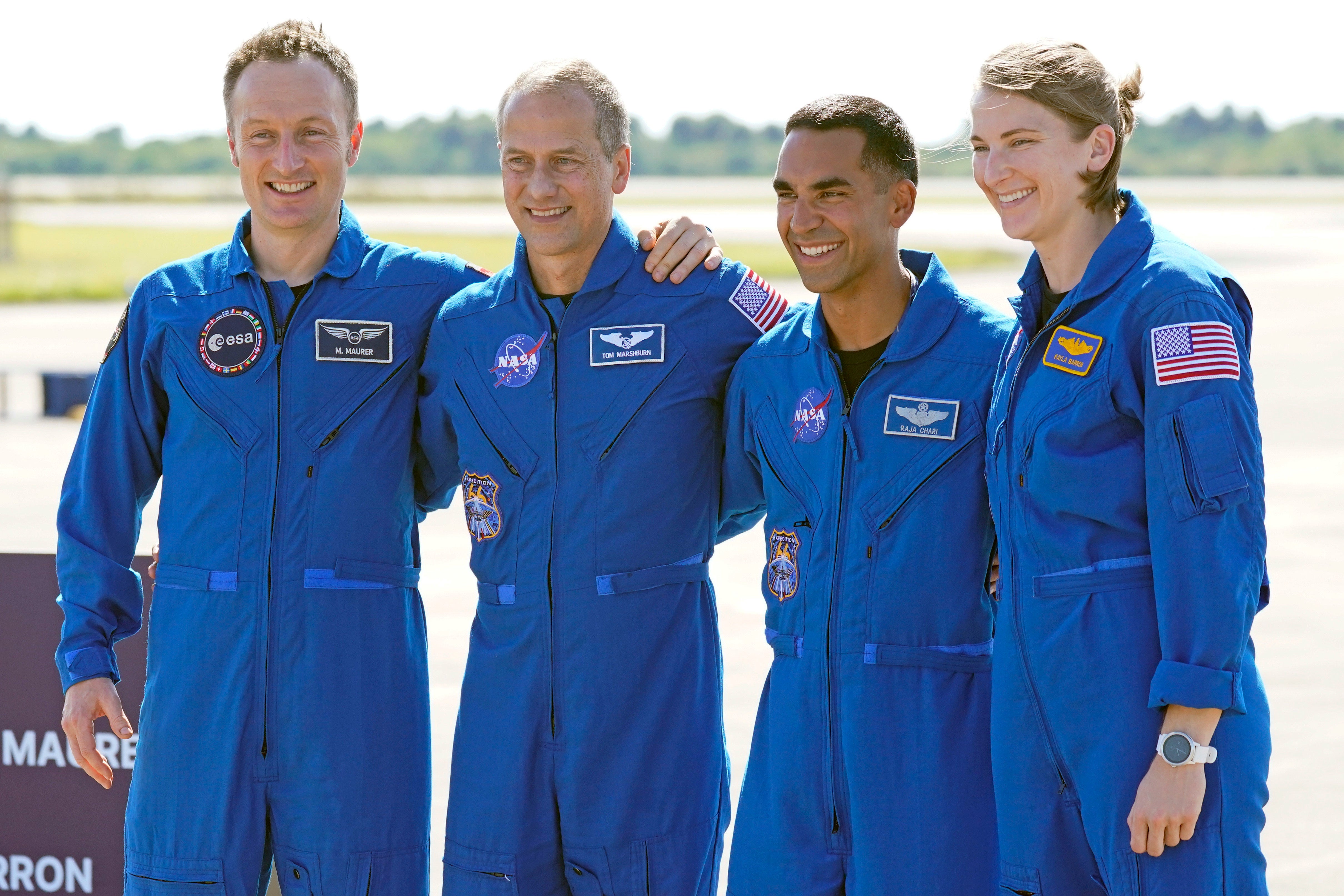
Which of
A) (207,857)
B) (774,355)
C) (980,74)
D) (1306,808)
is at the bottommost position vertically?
(1306,808)

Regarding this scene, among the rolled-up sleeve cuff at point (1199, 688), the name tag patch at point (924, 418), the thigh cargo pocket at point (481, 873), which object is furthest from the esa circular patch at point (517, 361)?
the rolled-up sleeve cuff at point (1199, 688)

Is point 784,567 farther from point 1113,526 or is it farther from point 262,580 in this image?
point 262,580

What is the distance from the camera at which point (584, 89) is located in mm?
3371

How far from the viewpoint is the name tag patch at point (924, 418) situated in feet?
9.85

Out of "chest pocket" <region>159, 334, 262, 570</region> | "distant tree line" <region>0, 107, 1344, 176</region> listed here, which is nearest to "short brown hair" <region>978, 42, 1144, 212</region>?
"chest pocket" <region>159, 334, 262, 570</region>

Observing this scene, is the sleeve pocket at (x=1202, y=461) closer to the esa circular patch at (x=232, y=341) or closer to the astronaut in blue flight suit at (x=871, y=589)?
the astronaut in blue flight suit at (x=871, y=589)

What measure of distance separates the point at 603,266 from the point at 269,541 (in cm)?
98

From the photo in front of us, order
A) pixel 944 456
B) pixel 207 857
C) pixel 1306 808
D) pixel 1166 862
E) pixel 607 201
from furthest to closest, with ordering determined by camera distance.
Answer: pixel 1306 808 < pixel 607 201 < pixel 207 857 < pixel 944 456 < pixel 1166 862

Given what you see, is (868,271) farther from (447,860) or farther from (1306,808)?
(1306,808)

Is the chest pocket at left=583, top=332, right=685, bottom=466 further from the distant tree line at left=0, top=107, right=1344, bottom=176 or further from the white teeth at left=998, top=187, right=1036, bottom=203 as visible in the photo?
the distant tree line at left=0, top=107, right=1344, bottom=176

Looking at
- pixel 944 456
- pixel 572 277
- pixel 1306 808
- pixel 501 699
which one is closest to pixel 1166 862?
pixel 944 456

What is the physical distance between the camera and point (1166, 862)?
250cm

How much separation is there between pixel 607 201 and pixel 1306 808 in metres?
3.95

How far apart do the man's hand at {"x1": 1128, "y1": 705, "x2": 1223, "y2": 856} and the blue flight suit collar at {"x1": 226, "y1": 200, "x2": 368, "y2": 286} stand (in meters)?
2.06
